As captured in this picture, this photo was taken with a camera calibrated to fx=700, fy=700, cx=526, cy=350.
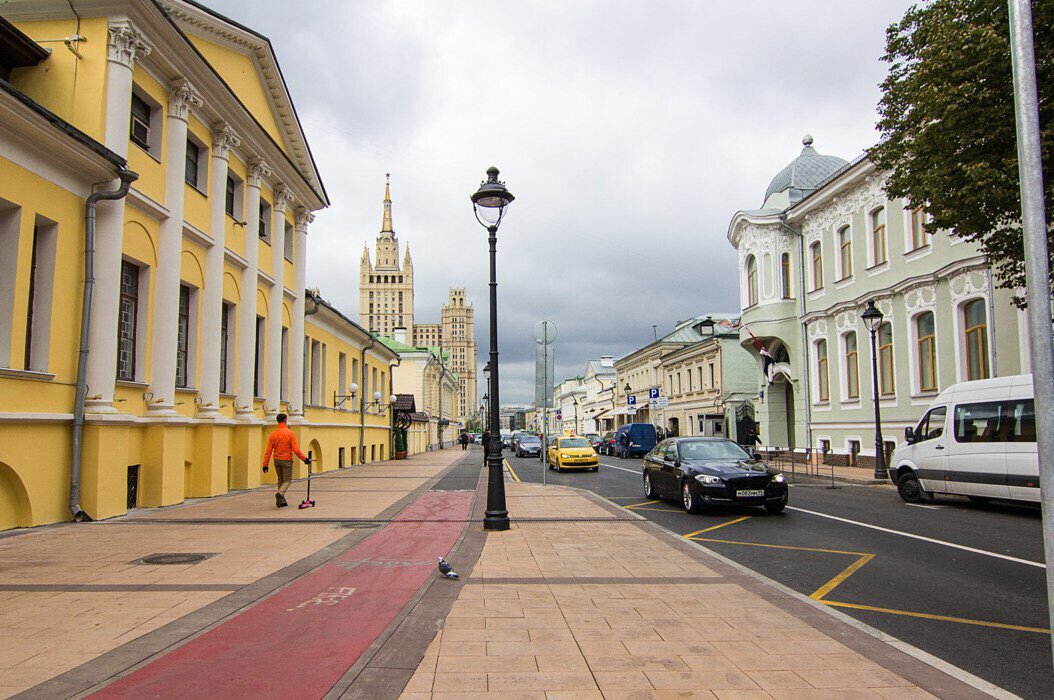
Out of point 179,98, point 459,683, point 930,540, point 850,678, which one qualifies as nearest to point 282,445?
point 179,98

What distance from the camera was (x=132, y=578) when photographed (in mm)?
7109

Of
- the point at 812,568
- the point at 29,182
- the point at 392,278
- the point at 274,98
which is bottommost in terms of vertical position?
the point at 812,568

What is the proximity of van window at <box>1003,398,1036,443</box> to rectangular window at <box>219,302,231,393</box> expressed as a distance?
1682cm

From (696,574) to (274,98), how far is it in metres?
19.0

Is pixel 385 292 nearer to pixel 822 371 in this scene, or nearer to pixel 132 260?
pixel 822 371

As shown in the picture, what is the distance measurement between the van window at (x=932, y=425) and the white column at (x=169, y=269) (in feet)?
50.7

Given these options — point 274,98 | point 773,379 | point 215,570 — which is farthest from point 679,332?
point 215,570

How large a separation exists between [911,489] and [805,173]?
2395 centimetres

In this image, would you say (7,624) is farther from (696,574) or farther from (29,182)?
(29,182)

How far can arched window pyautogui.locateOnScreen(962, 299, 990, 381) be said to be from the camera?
21094 millimetres

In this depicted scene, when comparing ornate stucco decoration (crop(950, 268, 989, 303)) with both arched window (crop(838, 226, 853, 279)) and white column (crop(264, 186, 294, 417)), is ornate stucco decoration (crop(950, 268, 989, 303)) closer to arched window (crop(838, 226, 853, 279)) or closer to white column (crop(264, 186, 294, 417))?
arched window (crop(838, 226, 853, 279))

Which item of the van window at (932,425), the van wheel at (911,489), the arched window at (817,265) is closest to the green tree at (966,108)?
the van window at (932,425)

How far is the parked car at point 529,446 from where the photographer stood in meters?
44.8

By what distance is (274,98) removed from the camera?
20844mm
